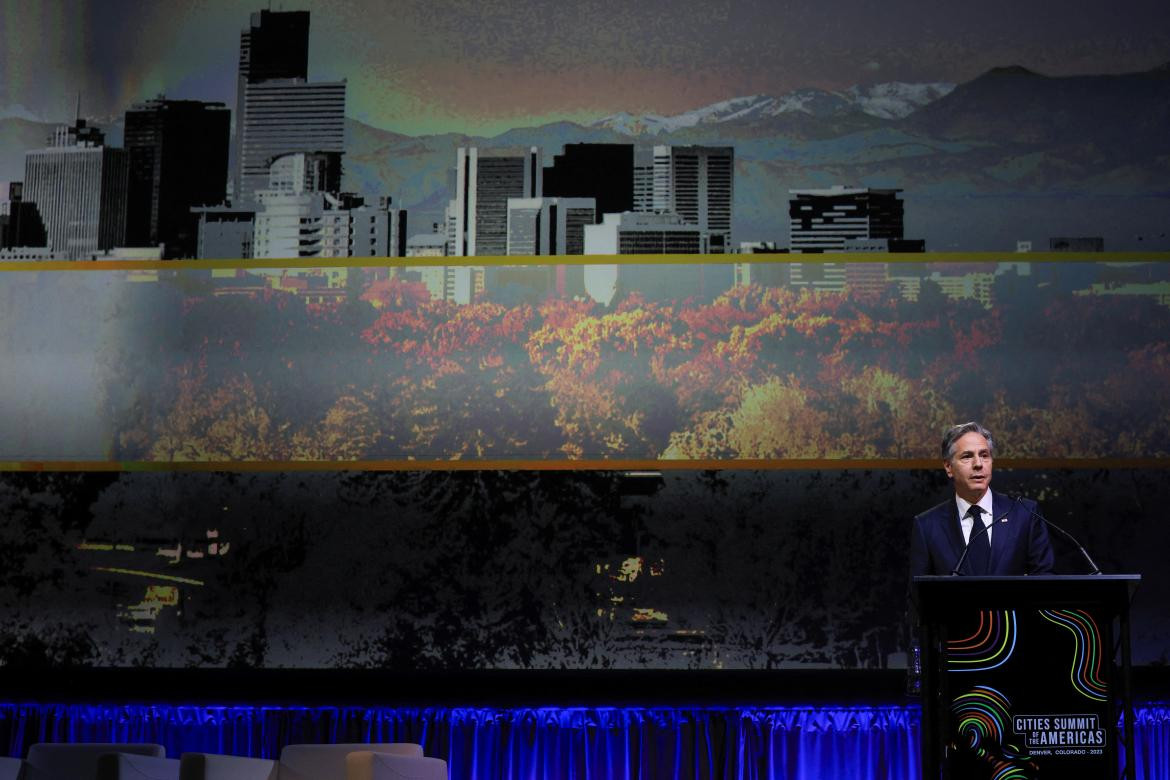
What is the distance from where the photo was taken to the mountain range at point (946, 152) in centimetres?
556

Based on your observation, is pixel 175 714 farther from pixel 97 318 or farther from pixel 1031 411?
pixel 1031 411

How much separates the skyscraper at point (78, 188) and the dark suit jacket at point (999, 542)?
3547 mm

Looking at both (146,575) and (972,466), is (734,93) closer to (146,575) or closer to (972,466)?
(972,466)

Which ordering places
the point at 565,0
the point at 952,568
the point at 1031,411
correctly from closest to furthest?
1. the point at 952,568
2. the point at 1031,411
3. the point at 565,0

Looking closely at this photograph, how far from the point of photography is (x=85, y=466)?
5594 mm

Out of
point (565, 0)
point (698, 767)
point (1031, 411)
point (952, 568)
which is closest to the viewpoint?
point (952, 568)

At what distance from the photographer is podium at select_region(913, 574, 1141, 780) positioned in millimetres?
3229

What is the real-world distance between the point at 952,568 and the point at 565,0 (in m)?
3.05

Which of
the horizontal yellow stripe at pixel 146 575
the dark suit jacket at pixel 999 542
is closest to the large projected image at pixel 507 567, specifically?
the horizontal yellow stripe at pixel 146 575

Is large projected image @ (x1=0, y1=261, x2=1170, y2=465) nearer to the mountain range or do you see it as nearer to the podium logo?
the mountain range

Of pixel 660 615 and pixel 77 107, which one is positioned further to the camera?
pixel 77 107

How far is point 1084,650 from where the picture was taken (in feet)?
10.8

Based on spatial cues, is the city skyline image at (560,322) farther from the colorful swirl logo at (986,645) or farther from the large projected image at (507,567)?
the colorful swirl logo at (986,645)

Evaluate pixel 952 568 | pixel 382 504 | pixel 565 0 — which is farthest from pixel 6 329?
pixel 952 568
